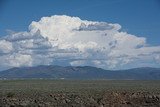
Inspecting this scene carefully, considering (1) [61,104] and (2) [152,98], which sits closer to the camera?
(1) [61,104]

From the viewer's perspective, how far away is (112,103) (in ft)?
155

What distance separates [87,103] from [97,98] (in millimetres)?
2587

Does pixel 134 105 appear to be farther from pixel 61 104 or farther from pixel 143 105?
pixel 61 104

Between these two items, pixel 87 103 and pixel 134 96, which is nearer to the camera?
pixel 87 103

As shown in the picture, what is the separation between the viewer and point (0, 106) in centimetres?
4450

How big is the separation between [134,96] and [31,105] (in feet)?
42.9

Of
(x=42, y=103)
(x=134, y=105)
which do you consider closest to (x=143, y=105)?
(x=134, y=105)

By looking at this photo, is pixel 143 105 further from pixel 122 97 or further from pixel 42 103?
pixel 42 103

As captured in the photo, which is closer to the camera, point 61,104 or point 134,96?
point 61,104

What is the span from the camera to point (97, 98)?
49.2 m

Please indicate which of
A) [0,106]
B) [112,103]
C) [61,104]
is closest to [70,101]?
[61,104]

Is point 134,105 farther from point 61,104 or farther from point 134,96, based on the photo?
point 61,104

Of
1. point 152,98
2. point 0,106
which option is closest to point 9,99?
point 0,106

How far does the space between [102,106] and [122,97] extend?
16.8 feet
